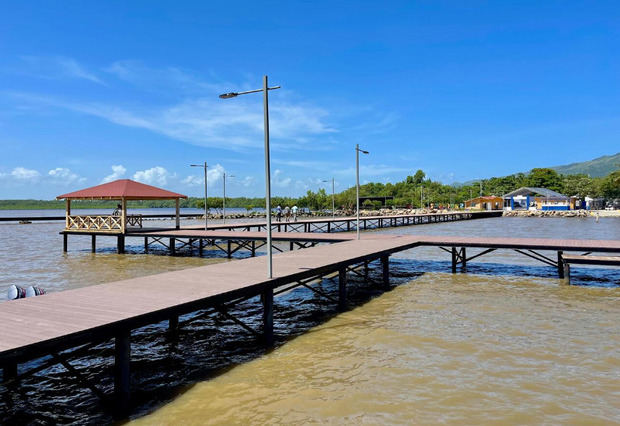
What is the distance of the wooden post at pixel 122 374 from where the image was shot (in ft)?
17.7

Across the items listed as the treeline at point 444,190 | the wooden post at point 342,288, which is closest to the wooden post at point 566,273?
the wooden post at point 342,288

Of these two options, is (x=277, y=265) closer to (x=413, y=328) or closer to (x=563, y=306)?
(x=413, y=328)

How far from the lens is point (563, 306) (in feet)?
36.3

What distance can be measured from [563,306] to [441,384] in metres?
6.81

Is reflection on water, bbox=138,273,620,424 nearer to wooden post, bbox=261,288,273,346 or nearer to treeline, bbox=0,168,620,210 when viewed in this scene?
wooden post, bbox=261,288,273,346

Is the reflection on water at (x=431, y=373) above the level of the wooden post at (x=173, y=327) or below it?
below

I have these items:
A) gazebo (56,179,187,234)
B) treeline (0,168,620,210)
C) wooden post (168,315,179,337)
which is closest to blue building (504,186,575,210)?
treeline (0,168,620,210)

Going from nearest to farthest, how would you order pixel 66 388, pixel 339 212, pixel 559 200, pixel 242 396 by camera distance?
pixel 242 396, pixel 66 388, pixel 559 200, pixel 339 212

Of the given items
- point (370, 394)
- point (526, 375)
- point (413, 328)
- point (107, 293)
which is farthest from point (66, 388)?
point (526, 375)

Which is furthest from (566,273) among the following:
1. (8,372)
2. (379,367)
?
(8,372)

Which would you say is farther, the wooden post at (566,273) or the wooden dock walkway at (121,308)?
the wooden post at (566,273)

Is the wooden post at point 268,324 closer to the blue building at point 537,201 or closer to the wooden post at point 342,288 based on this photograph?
the wooden post at point 342,288

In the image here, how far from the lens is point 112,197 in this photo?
23.3 metres

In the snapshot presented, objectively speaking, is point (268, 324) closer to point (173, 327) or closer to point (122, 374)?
point (173, 327)
